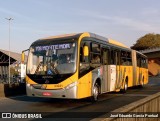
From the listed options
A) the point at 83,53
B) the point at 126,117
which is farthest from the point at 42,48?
the point at 126,117

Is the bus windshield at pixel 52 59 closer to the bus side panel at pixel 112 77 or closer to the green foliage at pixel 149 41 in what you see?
the bus side panel at pixel 112 77

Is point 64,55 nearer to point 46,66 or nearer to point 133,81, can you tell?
point 46,66

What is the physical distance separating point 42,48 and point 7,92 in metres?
5.75

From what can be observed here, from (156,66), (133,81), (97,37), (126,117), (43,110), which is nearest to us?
(126,117)

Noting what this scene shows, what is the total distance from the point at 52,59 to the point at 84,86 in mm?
1728

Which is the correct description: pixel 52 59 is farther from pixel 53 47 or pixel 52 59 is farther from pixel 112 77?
pixel 112 77

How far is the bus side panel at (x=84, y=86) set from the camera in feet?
43.4

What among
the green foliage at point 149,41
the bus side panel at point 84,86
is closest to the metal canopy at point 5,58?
the bus side panel at point 84,86

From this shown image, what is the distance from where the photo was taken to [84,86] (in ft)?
44.9

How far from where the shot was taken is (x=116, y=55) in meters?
19.0

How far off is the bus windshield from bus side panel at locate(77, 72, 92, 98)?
0.68 m

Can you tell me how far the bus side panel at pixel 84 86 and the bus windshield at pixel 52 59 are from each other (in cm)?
68

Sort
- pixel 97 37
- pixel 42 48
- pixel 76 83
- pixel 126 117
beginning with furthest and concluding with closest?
pixel 97 37
pixel 42 48
pixel 76 83
pixel 126 117

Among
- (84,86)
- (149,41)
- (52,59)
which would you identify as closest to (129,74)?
(84,86)
